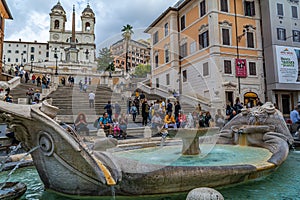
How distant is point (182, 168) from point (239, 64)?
21.7 m

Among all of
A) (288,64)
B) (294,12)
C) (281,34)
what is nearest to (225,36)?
(281,34)

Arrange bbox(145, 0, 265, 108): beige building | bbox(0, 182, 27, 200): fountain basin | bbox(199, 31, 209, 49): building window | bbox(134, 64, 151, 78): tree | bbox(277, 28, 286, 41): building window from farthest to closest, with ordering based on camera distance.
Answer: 1. bbox(277, 28, 286, 41): building window
2. bbox(199, 31, 209, 49): building window
3. bbox(145, 0, 265, 108): beige building
4. bbox(134, 64, 151, 78): tree
5. bbox(0, 182, 27, 200): fountain basin

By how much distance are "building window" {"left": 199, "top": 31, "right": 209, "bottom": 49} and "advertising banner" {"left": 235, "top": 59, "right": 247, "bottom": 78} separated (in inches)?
129

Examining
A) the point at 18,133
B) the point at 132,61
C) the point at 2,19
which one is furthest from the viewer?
A: the point at 2,19

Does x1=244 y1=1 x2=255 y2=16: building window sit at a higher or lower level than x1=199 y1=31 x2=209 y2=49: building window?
higher

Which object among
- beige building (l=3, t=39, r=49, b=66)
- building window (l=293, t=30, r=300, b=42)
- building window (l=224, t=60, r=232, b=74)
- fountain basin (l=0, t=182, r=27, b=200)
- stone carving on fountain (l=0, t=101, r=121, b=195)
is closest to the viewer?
stone carving on fountain (l=0, t=101, r=121, b=195)

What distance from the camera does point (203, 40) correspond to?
23.9 metres

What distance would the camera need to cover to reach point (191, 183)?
3.41 metres

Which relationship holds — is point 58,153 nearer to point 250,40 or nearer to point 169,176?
point 169,176

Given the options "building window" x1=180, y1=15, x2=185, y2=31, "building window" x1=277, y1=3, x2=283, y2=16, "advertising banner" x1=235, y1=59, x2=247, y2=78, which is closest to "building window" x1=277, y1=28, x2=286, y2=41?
"building window" x1=277, y1=3, x2=283, y2=16

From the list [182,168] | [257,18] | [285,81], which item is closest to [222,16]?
[257,18]

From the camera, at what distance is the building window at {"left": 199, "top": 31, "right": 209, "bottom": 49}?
23.4 m

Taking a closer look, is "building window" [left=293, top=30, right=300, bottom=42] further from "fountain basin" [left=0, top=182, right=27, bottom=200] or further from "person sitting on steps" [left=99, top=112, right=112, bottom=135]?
"fountain basin" [left=0, top=182, right=27, bottom=200]

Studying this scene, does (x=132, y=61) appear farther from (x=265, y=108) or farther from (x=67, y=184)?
(x=265, y=108)
